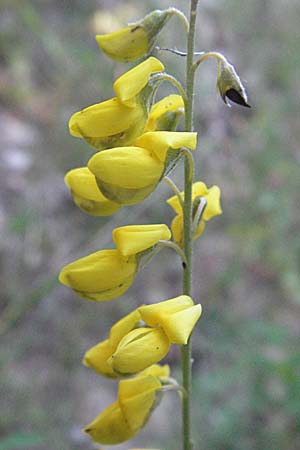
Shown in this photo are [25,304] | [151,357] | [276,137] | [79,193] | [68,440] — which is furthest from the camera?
[276,137]

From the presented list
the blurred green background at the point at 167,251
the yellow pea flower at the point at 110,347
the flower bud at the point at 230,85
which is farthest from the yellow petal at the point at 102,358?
the flower bud at the point at 230,85

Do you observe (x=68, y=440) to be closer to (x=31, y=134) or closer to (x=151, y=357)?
(x=151, y=357)

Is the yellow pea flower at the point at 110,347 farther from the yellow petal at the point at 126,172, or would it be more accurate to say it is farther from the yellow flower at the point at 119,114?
the yellow flower at the point at 119,114

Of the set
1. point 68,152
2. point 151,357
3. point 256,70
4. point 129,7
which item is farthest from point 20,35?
point 151,357

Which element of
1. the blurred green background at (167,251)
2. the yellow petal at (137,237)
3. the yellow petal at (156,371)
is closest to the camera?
the yellow petal at (137,237)

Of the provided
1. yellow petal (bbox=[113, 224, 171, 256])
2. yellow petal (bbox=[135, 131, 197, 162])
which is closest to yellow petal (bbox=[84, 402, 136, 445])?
yellow petal (bbox=[113, 224, 171, 256])

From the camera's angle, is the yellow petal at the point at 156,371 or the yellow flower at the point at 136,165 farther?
the yellow petal at the point at 156,371

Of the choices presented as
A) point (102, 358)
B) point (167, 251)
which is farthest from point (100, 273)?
point (167, 251)
